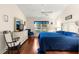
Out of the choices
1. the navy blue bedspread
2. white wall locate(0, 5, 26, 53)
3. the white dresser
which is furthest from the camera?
the white dresser

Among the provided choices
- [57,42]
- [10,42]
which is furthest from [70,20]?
[10,42]

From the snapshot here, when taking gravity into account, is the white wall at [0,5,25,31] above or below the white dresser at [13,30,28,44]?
above

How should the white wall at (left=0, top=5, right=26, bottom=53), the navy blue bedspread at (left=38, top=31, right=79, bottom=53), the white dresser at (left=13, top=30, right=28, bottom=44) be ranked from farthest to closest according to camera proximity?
the white dresser at (left=13, top=30, right=28, bottom=44) → the navy blue bedspread at (left=38, top=31, right=79, bottom=53) → the white wall at (left=0, top=5, right=26, bottom=53)

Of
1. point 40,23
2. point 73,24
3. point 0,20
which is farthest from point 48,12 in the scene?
point 0,20

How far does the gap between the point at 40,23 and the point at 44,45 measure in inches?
31.1

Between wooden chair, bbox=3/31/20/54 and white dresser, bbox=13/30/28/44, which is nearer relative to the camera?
wooden chair, bbox=3/31/20/54

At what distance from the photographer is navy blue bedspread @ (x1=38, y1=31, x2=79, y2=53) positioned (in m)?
3.33

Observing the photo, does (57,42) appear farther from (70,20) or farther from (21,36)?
(21,36)

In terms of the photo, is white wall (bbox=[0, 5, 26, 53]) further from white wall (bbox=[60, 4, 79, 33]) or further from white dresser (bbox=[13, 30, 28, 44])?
white wall (bbox=[60, 4, 79, 33])

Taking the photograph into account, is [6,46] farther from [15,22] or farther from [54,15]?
[54,15]

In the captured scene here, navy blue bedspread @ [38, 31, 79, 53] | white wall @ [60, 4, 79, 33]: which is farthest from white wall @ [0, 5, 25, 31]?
white wall @ [60, 4, 79, 33]

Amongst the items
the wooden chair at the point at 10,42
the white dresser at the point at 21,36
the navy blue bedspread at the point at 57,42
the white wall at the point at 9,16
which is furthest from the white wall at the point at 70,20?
the wooden chair at the point at 10,42

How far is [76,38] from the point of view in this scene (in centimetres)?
312

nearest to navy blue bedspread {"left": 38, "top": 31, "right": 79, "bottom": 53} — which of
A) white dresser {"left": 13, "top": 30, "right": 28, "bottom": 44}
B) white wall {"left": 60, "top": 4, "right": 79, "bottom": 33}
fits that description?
white wall {"left": 60, "top": 4, "right": 79, "bottom": 33}
